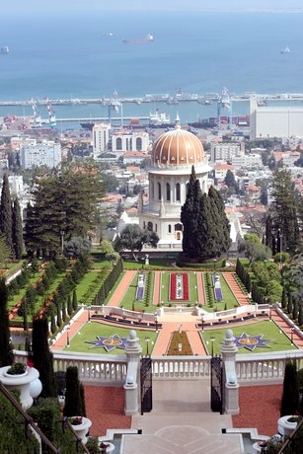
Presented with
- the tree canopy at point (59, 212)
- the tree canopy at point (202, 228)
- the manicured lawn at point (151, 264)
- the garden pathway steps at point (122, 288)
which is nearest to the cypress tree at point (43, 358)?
the garden pathway steps at point (122, 288)

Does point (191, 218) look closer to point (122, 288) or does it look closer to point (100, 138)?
point (122, 288)

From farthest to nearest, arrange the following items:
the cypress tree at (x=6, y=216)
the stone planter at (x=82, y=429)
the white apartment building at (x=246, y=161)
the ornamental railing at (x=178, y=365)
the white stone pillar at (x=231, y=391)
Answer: the white apartment building at (x=246, y=161) → the cypress tree at (x=6, y=216) → the ornamental railing at (x=178, y=365) → the white stone pillar at (x=231, y=391) → the stone planter at (x=82, y=429)

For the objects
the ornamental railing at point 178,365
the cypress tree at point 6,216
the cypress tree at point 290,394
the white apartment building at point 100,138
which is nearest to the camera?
the cypress tree at point 290,394

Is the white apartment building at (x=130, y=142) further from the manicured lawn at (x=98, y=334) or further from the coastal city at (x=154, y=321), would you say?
the manicured lawn at (x=98, y=334)

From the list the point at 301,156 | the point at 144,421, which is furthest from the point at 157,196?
the point at 301,156

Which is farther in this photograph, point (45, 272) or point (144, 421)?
point (45, 272)

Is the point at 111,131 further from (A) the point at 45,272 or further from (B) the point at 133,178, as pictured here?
(A) the point at 45,272
